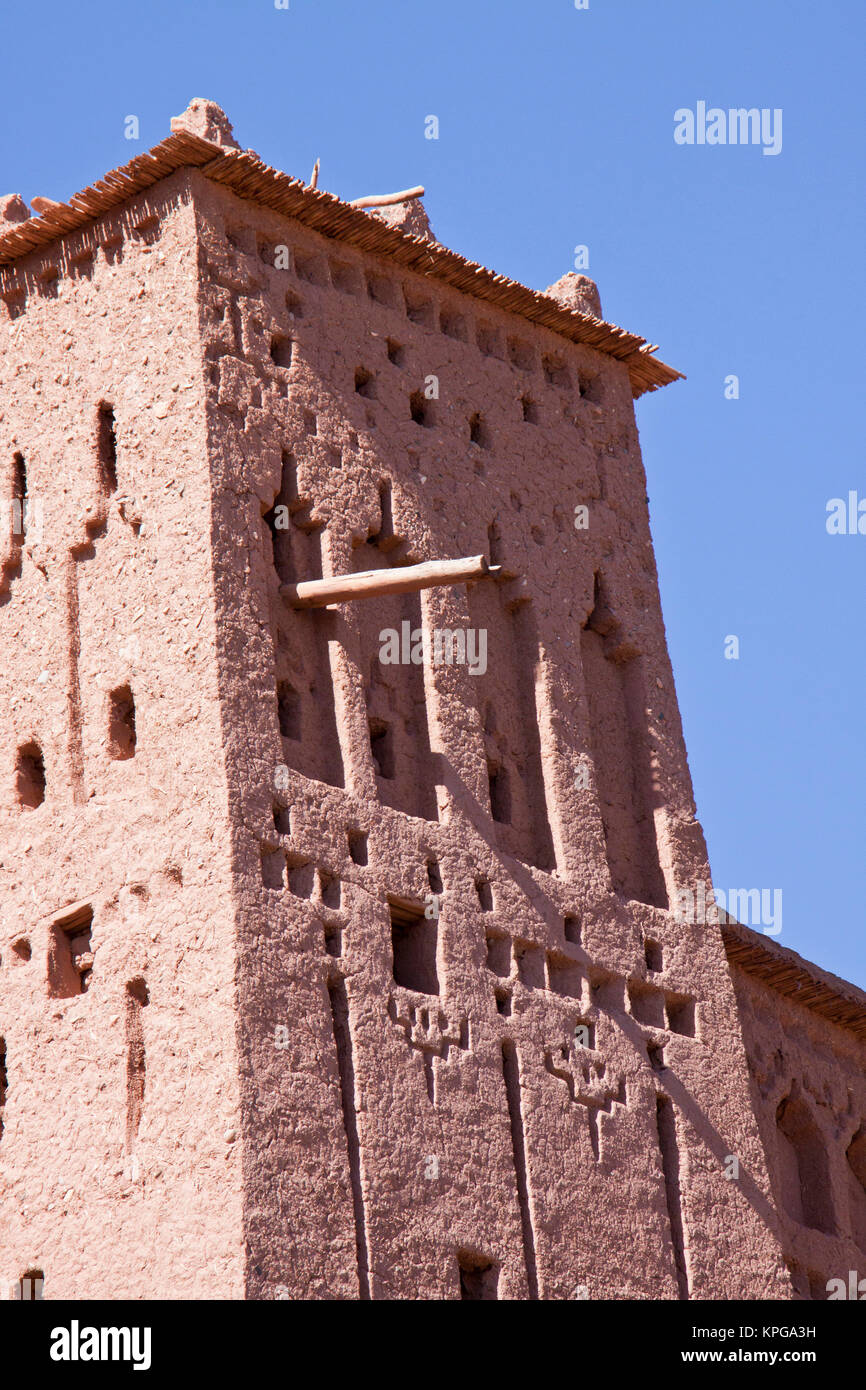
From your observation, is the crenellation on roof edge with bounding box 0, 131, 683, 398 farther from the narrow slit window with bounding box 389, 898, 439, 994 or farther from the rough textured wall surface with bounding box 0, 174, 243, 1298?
the narrow slit window with bounding box 389, 898, 439, 994

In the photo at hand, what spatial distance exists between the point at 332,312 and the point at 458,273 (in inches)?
55.2

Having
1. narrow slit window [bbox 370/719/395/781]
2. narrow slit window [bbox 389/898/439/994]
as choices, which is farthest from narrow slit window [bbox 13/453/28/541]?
narrow slit window [bbox 389/898/439/994]

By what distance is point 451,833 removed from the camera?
1914 centimetres

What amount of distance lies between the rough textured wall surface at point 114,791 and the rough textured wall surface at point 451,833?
24cm

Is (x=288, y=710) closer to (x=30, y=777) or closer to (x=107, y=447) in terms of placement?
(x=30, y=777)

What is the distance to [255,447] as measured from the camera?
1908cm

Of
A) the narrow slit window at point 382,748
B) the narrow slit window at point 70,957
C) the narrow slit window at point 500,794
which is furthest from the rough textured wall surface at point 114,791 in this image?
the narrow slit window at point 500,794

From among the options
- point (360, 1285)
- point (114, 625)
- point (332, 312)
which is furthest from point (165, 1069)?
point (332, 312)

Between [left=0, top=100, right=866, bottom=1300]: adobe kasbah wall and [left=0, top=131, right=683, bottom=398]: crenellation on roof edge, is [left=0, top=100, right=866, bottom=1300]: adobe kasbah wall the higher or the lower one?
the lower one

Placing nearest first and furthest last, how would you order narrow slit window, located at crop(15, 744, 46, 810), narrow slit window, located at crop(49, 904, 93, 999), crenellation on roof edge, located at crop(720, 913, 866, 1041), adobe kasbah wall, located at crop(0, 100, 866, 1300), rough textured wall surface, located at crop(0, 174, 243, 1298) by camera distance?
rough textured wall surface, located at crop(0, 174, 243, 1298)
adobe kasbah wall, located at crop(0, 100, 866, 1300)
narrow slit window, located at crop(49, 904, 93, 999)
narrow slit window, located at crop(15, 744, 46, 810)
crenellation on roof edge, located at crop(720, 913, 866, 1041)

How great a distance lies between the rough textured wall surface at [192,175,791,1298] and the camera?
17.5 m

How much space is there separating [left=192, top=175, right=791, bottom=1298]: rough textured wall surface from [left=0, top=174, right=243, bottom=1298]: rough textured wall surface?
0.24 m

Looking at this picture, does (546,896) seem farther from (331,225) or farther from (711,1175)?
(331,225)
